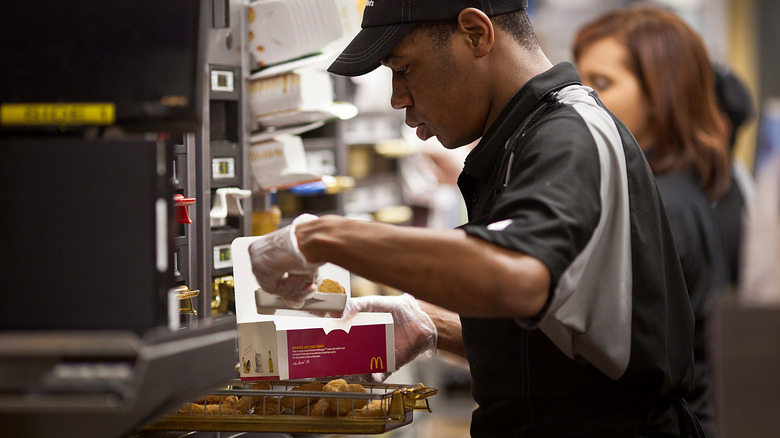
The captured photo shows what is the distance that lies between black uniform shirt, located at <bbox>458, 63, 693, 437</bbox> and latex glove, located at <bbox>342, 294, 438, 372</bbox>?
267mm

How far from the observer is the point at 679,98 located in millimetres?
3178

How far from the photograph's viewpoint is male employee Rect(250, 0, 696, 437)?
1.42 metres

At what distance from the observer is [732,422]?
2.21 meters

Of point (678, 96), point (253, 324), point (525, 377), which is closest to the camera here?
point (525, 377)

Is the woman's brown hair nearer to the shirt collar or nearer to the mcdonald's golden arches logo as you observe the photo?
the shirt collar

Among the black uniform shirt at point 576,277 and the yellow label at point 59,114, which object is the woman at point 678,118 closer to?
the black uniform shirt at point 576,277

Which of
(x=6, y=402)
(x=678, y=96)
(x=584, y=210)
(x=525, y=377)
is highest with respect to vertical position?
(x=678, y=96)

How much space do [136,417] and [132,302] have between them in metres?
0.17

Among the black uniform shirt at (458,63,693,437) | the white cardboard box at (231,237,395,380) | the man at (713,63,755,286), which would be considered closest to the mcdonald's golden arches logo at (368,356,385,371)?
the white cardboard box at (231,237,395,380)

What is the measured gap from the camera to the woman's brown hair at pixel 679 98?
3178 millimetres

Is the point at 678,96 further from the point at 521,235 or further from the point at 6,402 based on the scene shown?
the point at 6,402

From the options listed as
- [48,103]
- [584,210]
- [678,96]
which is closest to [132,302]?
[48,103]

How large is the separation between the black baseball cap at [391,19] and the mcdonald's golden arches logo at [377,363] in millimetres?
660

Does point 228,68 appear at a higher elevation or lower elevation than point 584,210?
higher
